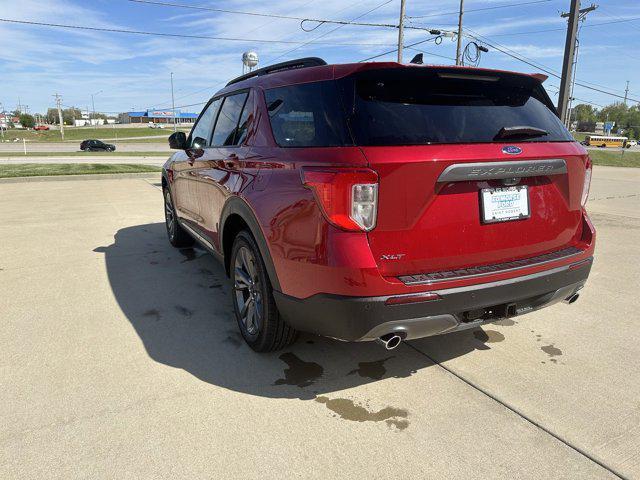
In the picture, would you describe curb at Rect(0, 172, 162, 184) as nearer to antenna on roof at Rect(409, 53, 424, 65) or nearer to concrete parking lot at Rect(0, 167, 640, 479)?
concrete parking lot at Rect(0, 167, 640, 479)

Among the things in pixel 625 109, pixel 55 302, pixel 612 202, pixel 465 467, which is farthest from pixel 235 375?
pixel 625 109

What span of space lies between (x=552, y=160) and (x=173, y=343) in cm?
269

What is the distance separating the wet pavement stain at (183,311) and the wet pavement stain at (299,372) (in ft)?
3.54

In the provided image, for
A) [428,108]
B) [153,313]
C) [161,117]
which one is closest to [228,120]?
[153,313]

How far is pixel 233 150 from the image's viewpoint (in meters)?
3.38

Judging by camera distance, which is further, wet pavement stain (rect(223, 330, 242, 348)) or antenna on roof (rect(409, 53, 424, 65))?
wet pavement stain (rect(223, 330, 242, 348))

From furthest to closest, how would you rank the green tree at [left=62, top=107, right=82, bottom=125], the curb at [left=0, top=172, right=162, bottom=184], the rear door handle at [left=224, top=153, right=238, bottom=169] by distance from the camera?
the green tree at [left=62, top=107, right=82, bottom=125] < the curb at [left=0, top=172, right=162, bottom=184] < the rear door handle at [left=224, top=153, right=238, bottom=169]

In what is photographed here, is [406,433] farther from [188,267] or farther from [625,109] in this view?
[625,109]

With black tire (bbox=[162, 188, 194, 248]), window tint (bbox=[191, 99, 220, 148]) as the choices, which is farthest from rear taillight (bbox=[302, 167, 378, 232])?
black tire (bbox=[162, 188, 194, 248])

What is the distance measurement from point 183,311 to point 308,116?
2.11 meters

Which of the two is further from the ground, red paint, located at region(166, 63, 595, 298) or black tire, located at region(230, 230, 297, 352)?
red paint, located at region(166, 63, 595, 298)

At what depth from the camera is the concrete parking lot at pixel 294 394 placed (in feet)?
6.98

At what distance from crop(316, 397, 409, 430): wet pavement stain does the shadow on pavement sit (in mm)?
143

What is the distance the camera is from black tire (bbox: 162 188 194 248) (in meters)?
5.72
